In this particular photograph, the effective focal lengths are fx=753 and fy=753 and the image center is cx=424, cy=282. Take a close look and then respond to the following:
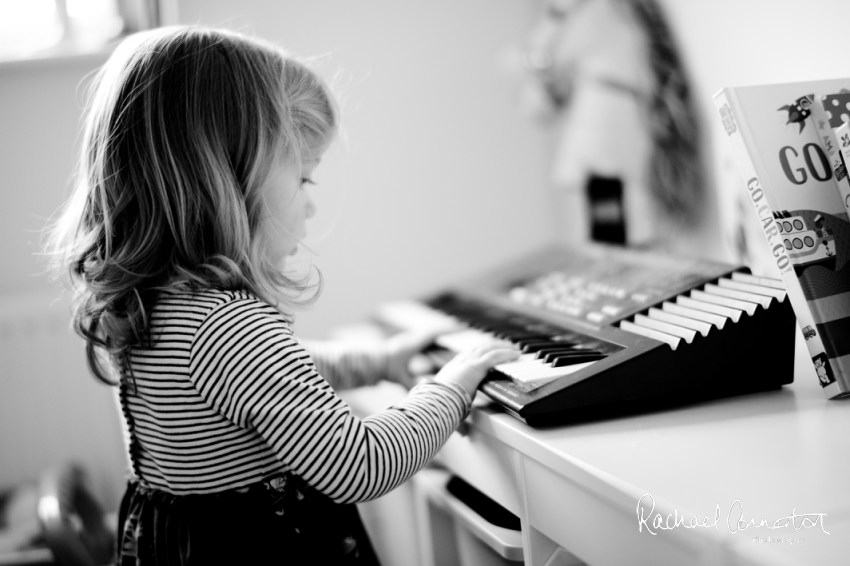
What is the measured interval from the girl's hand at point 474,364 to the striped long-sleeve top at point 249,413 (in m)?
0.01

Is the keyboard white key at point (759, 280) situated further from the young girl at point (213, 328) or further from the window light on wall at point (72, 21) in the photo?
the window light on wall at point (72, 21)

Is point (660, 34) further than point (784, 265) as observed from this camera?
Yes

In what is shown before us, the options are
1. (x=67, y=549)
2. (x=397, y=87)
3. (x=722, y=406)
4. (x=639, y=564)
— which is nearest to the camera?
(x=639, y=564)

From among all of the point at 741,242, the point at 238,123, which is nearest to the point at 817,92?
the point at 741,242

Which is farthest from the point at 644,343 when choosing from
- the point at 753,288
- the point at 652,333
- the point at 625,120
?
the point at 625,120

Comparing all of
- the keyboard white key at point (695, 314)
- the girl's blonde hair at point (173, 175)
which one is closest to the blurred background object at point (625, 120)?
the keyboard white key at point (695, 314)

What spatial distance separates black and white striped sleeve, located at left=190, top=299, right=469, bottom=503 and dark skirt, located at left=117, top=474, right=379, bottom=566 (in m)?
0.09

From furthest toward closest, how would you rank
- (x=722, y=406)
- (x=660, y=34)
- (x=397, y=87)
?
(x=397, y=87) < (x=660, y=34) < (x=722, y=406)

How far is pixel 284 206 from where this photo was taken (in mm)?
775

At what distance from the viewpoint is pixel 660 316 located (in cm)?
73

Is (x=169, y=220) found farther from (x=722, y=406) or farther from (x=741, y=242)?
(x=741, y=242)

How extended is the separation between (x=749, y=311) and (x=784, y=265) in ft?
0.17

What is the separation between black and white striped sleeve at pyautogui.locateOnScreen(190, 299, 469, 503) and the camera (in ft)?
2.10

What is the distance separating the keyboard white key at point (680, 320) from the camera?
66 cm
